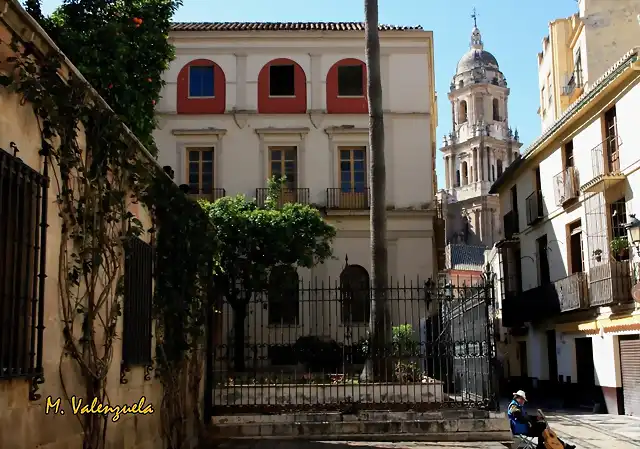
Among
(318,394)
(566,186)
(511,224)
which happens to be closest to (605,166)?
(566,186)

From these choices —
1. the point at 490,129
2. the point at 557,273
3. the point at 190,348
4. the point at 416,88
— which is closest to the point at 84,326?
the point at 190,348

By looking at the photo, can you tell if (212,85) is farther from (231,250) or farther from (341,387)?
(341,387)

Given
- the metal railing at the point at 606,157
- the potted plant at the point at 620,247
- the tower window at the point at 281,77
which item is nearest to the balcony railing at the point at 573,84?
the metal railing at the point at 606,157

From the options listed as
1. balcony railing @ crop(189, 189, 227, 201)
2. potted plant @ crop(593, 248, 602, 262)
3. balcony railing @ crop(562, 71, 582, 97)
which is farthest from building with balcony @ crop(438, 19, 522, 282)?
potted plant @ crop(593, 248, 602, 262)

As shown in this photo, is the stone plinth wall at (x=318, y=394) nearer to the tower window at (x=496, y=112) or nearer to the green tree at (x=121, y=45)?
the green tree at (x=121, y=45)

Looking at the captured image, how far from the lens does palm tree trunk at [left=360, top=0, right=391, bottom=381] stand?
1342 centimetres

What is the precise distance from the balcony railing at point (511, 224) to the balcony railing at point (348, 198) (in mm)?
6718

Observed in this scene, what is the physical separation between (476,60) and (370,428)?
7017 centimetres

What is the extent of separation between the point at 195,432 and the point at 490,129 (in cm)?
6990

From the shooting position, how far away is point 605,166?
21.2 meters

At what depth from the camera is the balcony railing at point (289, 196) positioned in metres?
27.0

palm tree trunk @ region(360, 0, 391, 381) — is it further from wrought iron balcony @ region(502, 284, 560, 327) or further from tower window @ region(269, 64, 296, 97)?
tower window @ region(269, 64, 296, 97)

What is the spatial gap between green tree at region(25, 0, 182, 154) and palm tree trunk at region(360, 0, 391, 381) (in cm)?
437

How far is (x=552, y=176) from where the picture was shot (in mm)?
25719
